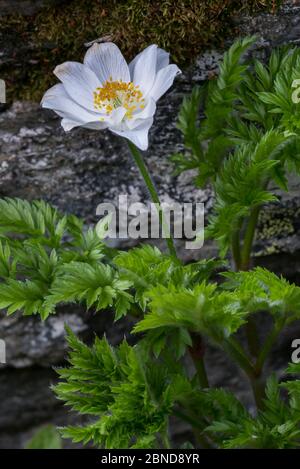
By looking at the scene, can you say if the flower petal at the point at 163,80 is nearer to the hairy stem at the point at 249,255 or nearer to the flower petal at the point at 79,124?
the flower petal at the point at 79,124

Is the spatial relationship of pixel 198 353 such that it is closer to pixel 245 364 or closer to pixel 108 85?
pixel 245 364

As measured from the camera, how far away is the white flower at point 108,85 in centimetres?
153

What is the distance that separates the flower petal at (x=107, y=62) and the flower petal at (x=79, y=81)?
0.02 meters

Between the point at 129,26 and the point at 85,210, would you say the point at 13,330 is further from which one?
the point at 129,26

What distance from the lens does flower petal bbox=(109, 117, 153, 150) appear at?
143cm

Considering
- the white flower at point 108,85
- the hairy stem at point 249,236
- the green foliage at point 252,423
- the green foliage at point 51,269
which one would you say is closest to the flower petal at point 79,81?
the white flower at point 108,85

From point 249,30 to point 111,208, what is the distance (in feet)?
1.84

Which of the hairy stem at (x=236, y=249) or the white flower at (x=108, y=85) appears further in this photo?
the hairy stem at (x=236, y=249)

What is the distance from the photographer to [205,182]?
1.85 meters

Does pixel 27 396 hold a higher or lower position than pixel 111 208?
lower

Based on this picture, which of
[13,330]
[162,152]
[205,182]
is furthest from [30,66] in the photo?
[13,330]

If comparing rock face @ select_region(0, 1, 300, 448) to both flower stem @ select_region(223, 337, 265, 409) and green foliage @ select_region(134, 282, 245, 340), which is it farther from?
green foliage @ select_region(134, 282, 245, 340)

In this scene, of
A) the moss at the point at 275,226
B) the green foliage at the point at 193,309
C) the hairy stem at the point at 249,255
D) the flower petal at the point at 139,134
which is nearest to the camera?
the green foliage at the point at 193,309

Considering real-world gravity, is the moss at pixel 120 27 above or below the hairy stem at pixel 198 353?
above
